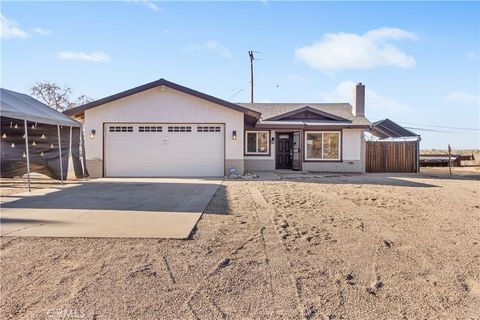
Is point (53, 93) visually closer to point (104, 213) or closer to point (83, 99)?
point (83, 99)

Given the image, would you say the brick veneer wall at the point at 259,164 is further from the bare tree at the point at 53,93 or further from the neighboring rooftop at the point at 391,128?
the bare tree at the point at 53,93

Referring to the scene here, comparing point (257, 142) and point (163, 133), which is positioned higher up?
point (163, 133)

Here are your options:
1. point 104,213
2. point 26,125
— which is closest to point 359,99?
point 26,125

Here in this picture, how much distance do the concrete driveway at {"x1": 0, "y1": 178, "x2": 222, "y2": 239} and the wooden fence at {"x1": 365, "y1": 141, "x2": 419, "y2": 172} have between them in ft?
43.5

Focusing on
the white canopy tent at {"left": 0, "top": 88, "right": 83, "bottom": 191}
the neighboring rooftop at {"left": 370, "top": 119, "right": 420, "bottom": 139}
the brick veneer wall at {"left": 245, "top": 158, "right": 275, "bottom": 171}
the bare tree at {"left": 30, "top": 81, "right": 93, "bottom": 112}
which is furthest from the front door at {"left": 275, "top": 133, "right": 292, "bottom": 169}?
the bare tree at {"left": 30, "top": 81, "right": 93, "bottom": 112}

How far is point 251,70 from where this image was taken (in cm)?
3422

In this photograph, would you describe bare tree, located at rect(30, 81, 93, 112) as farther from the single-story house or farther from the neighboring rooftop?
the neighboring rooftop

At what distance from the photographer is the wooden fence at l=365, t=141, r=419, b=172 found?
68.4ft

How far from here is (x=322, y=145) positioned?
20031 millimetres

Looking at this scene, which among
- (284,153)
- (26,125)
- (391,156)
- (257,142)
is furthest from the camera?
(284,153)

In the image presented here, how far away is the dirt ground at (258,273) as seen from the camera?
10.8ft

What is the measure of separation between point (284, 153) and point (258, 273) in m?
17.3

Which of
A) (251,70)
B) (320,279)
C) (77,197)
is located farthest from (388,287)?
(251,70)

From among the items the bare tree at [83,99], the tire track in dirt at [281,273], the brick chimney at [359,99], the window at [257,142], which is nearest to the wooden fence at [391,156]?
the brick chimney at [359,99]
